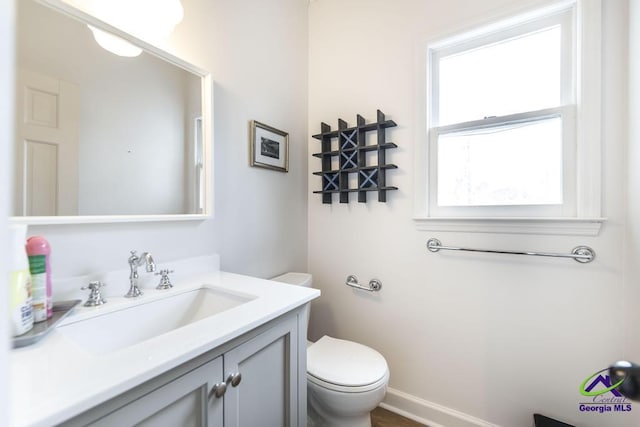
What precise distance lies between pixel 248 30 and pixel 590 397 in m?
2.37

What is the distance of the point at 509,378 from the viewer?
126cm

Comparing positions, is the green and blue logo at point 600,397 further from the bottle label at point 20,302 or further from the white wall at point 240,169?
the bottle label at point 20,302

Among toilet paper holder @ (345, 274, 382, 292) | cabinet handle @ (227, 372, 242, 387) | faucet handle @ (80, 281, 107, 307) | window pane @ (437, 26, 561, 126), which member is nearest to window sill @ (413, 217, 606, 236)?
toilet paper holder @ (345, 274, 382, 292)

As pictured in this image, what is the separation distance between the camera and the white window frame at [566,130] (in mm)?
1091

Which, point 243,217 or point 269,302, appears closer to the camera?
point 269,302

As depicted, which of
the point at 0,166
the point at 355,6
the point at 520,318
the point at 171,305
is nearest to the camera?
the point at 0,166

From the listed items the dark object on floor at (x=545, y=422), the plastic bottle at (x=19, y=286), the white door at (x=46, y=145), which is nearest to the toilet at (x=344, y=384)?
the dark object on floor at (x=545, y=422)

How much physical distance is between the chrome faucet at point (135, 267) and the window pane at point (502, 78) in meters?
1.56

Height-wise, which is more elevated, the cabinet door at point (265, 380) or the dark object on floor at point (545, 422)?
the cabinet door at point (265, 380)

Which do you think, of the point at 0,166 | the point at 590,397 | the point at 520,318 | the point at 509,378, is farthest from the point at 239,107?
the point at 590,397

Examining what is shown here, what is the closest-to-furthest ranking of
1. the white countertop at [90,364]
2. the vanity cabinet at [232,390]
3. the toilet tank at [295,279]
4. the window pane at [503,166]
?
the white countertop at [90,364], the vanity cabinet at [232,390], the window pane at [503,166], the toilet tank at [295,279]

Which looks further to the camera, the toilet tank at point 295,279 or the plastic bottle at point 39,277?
the toilet tank at point 295,279

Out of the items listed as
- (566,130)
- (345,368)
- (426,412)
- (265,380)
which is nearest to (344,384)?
(345,368)

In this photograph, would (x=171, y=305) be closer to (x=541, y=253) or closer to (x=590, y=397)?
(x=541, y=253)
